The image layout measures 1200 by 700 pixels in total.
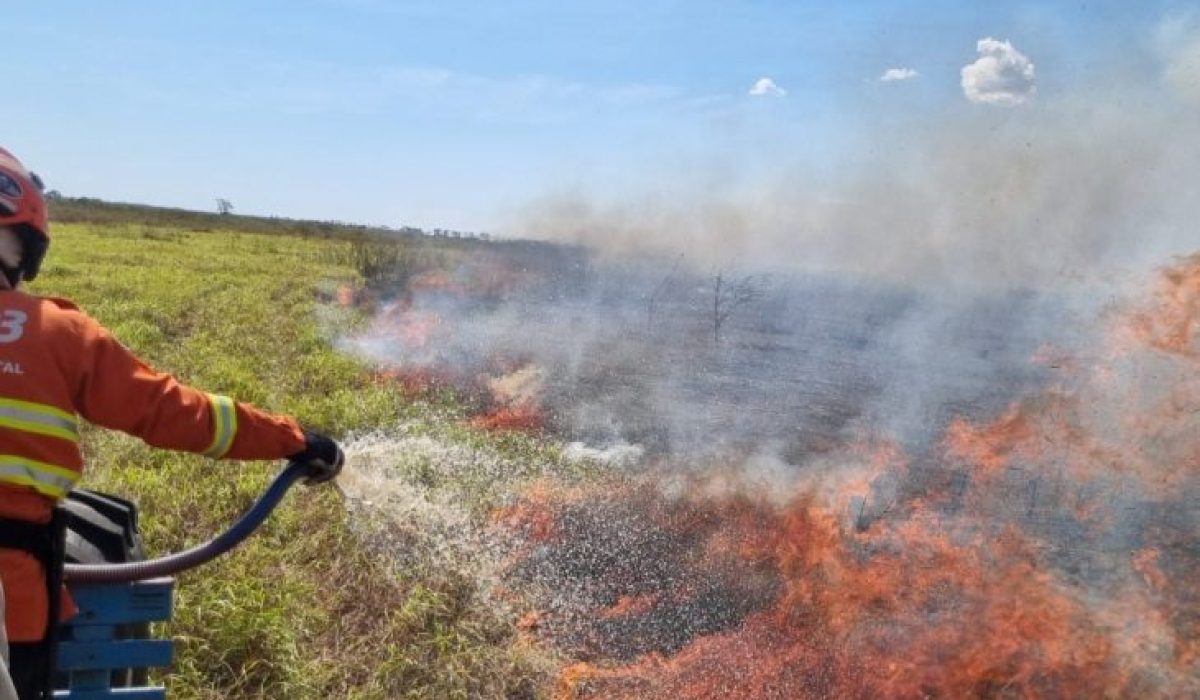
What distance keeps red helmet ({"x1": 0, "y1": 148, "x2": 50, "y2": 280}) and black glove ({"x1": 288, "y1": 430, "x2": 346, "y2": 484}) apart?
1023mm

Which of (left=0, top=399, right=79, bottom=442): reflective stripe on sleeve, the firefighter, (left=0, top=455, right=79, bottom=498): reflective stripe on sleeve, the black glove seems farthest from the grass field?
(left=0, top=399, right=79, bottom=442): reflective stripe on sleeve

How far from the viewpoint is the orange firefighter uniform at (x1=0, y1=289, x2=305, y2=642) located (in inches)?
91.7

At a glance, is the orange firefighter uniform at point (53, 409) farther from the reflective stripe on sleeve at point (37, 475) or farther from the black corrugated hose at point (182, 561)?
the black corrugated hose at point (182, 561)

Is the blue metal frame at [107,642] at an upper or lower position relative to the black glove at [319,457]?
lower

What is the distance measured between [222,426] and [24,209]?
893 mm

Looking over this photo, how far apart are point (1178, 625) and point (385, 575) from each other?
5.60 meters

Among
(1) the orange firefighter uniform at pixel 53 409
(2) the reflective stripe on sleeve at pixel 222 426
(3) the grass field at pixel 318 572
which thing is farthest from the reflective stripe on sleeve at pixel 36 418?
(3) the grass field at pixel 318 572

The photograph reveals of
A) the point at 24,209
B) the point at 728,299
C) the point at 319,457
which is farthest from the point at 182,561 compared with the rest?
the point at 728,299

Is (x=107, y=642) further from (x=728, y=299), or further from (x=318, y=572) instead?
(x=728, y=299)

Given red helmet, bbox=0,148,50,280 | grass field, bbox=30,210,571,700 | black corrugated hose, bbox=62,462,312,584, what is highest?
red helmet, bbox=0,148,50,280

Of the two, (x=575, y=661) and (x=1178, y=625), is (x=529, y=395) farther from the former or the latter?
(x=1178, y=625)

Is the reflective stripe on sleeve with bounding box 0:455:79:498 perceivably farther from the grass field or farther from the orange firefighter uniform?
the grass field

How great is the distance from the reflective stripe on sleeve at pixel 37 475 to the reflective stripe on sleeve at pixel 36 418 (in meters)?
0.09

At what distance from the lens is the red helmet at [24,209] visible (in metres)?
2.48
